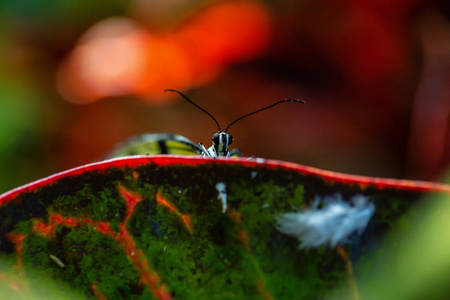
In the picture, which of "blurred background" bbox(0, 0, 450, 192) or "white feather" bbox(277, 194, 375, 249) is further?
"blurred background" bbox(0, 0, 450, 192)

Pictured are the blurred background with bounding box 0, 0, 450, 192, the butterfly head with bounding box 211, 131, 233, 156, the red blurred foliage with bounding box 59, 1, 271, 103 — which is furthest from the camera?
the red blurred foliage with bounding box 59, 1, 271, 103

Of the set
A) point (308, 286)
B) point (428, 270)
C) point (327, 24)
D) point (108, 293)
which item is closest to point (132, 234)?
point (108, 293)

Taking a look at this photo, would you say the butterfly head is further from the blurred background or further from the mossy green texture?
the blurred background

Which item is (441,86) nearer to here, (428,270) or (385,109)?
(385,109)

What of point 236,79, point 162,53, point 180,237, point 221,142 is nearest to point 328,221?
point 180,237

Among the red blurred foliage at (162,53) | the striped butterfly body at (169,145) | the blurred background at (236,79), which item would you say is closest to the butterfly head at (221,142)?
the striped butterfly body at (169,145)

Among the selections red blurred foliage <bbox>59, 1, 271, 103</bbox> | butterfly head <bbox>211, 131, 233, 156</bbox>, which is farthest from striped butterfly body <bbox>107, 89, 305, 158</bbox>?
red blurred foliage <bbox>59, 1, 271, 103</bbox>

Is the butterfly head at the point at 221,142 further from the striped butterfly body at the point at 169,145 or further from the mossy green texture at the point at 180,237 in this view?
the mossy green texture at the point at 180,237
